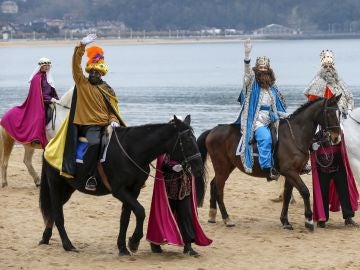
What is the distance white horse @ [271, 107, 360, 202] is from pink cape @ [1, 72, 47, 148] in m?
5.04

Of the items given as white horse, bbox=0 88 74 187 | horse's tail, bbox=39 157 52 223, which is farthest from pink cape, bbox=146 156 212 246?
white horse, bbox=0 88 74 187

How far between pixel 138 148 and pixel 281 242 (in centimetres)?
230

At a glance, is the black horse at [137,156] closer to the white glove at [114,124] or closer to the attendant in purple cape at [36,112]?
the white glove at [114,124]

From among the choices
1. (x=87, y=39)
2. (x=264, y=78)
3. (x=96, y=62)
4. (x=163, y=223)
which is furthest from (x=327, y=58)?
(x=87, y=39)

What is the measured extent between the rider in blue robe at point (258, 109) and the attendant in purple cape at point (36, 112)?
4144 millimetres

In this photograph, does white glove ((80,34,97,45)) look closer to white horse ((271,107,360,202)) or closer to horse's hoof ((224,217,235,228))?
horse's hoof ((224,217,235,228))

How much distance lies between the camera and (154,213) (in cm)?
1098

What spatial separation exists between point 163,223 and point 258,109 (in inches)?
92.1

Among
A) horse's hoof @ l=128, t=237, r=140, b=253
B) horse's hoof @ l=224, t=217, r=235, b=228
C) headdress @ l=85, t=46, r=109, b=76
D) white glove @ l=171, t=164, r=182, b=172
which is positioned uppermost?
headdress @ l=85, t=46, r=109, b=76

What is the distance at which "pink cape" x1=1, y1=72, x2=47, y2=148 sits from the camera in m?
15.8

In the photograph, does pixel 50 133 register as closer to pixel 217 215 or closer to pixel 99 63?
pixel 217 215

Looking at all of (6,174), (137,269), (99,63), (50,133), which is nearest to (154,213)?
(137,269)

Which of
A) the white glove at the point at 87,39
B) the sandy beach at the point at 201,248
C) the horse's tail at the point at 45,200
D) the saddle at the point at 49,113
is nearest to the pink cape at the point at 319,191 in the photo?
the sandy beach at the point at 201,248

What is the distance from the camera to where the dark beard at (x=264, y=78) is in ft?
41.3
